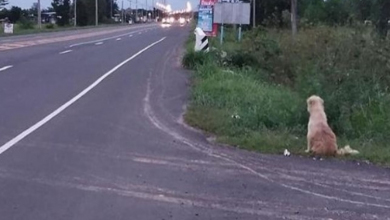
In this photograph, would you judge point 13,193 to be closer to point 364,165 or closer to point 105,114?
point 364,165

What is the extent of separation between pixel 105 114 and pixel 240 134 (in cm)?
327

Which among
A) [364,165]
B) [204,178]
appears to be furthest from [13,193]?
[364,165]

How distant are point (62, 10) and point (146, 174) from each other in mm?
121019

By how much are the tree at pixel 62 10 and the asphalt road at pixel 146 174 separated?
355 feet

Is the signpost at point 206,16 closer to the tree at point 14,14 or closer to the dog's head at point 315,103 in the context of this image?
the dog's head at point 315,103

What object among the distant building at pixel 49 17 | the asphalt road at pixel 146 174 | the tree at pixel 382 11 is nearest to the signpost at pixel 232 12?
the tree at pixel 382 11

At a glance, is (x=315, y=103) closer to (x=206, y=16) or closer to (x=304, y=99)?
(x=304, y=99)

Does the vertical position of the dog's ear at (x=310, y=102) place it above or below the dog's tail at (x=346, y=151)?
above

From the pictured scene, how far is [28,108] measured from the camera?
15875 millimetres

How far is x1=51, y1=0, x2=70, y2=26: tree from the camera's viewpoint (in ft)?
408

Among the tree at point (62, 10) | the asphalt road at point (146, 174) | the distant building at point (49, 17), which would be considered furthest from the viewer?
the distant building at point (49, 17)

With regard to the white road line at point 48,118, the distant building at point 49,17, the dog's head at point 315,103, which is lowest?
the distant building at point 49,17

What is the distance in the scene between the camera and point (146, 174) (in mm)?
9758

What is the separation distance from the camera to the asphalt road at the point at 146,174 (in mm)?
8016
